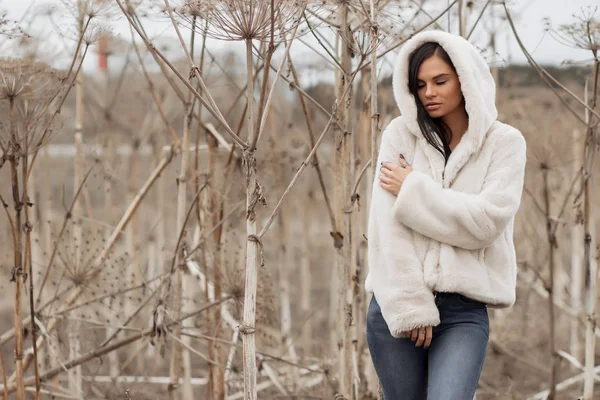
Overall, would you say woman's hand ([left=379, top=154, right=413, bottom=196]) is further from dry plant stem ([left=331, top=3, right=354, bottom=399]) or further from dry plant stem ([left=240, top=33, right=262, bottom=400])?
dry plant stem ([left=331, top=3, right=354, bottom=399])

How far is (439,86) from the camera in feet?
8.26

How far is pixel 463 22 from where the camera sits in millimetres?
3721

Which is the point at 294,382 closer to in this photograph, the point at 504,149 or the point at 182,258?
the point at 182,258

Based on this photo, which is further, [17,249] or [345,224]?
[345,224]

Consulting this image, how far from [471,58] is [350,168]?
38.0 inches

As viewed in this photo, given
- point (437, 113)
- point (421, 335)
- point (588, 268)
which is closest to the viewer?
point (421, 335)

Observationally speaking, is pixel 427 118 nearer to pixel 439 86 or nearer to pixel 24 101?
pixel 439 86

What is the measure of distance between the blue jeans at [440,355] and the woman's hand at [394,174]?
1.23 ft

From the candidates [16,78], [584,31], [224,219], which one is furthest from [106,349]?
[584,31]

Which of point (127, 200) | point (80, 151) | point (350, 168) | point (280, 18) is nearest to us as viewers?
point (280, 18)

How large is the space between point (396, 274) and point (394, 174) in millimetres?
328

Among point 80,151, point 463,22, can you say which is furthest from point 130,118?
point 463,22

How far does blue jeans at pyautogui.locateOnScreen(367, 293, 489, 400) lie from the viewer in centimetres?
238

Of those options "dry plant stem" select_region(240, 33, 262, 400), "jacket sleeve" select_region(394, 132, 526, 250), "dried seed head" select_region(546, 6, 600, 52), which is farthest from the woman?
"dried seed head" select_region(546, 6, 600, 52)
